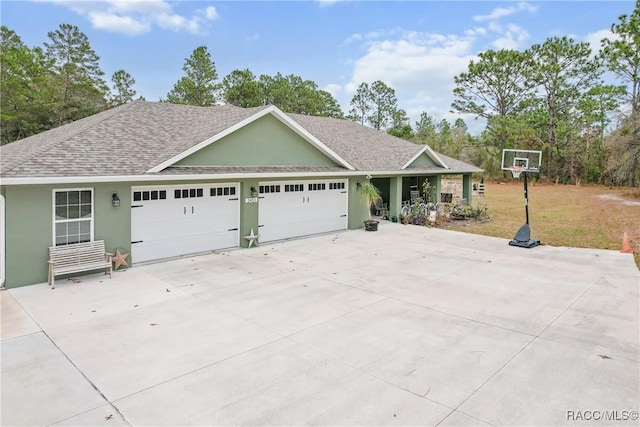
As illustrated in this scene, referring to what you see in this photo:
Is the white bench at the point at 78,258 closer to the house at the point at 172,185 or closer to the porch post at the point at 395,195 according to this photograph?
the house at the point at 172,185

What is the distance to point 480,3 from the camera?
56.6ft

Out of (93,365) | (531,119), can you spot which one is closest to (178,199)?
(93,365)

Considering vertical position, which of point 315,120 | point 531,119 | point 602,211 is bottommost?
point 602,211

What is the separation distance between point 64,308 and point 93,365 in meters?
2.75

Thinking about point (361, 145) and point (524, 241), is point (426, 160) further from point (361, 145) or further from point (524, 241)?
point (524, 241)

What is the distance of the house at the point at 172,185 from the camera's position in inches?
350

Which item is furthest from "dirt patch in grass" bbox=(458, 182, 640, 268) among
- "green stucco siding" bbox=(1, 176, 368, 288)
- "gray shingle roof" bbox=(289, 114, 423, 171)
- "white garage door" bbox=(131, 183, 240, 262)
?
"green stucco siding" bbox=(1, 176, 368, 288)

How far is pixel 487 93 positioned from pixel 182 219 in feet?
142

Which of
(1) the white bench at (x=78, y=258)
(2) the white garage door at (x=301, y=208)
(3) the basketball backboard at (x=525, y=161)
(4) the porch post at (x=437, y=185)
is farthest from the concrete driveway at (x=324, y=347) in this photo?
(4) the porch post at (x=437, y=185)

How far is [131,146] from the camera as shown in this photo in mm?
11523

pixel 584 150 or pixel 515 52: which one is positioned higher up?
pixel 515 52

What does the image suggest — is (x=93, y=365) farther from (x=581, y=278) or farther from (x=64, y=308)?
(x=581, y=278)

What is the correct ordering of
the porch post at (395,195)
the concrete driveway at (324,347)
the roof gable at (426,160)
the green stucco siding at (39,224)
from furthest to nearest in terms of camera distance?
the roof gable at (426,160)
the porch post at (395,195)
the green stucco siding at (39,224)
the concrete driveway at (324,347)

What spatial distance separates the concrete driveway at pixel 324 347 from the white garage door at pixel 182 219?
Result: 913 millimetres
